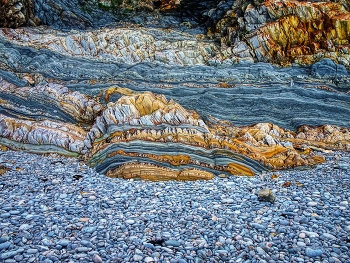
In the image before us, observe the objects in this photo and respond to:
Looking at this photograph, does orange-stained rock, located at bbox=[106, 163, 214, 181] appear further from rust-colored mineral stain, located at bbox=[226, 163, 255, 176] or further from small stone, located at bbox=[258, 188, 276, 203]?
small stone, located at bbox=[258, 188, 276, 203]

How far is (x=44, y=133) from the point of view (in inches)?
500

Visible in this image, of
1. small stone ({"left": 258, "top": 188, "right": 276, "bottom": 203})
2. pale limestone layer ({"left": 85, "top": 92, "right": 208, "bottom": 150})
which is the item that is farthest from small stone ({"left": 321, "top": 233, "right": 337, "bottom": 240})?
pale limestone layer ({"left": 85, "top": 92, "right": 208, "bottom": 150})

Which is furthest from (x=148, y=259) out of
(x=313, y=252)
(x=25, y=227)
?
(x=313, y=252)

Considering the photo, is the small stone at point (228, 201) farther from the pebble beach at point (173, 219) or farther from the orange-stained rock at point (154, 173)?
the orange-stained rock at point (154, 173)

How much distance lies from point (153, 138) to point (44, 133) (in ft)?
18.9

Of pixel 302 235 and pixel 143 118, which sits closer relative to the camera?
pixel 302 235

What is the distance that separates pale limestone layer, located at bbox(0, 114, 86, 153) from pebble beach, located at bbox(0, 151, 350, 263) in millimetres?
2713

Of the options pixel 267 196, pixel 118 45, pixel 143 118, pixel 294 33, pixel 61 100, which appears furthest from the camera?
pixel 118 45

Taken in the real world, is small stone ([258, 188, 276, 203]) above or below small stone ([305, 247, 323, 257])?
below

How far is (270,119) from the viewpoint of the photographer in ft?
48.0

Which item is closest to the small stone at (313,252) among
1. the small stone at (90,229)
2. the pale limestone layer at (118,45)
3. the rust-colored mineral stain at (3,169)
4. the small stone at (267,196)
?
the small stone at (267,196)

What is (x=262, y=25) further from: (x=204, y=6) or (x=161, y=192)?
(x=161, y=192)

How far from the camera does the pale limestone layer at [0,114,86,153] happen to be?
40.9ft

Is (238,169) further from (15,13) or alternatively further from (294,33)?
(15,13)
